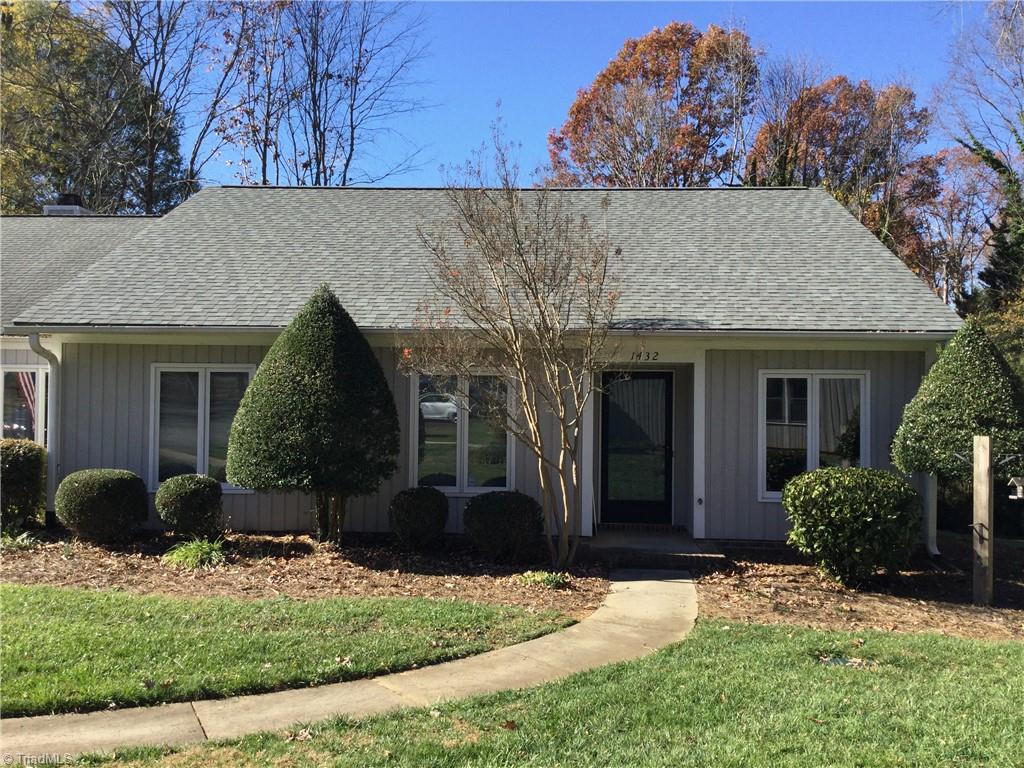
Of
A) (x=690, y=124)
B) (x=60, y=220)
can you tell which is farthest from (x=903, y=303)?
(x=690, y=124)

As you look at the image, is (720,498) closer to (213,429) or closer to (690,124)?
(213,429)

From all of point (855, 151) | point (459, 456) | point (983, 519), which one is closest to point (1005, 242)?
point (855, 151)

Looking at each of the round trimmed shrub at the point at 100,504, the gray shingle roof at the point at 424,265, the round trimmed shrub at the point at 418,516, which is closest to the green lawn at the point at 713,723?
the round trimmed shrub at the point at 418,516

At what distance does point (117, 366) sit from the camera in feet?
36.0

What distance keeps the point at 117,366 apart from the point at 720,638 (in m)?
8.79

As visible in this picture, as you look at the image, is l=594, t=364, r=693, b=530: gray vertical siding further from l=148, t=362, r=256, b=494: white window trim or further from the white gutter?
l=148, t=362, r=256, b=494: white window trim

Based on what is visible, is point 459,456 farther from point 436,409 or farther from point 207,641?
point 207,641

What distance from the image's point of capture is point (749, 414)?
10438 mm

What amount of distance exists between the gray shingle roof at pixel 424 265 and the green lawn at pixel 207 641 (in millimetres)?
4218

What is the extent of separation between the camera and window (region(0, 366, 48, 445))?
484 inches

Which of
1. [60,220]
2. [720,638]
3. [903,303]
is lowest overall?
[720,638]

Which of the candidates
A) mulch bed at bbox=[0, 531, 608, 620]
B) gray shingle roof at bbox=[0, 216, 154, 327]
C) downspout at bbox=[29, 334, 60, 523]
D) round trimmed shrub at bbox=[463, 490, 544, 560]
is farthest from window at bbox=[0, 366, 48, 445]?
round trimmed shrub at bbox=[463, 490, 544, 560]

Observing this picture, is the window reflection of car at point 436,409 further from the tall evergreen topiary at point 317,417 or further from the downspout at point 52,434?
the downspout at point 52,434

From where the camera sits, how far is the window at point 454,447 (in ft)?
35.1
